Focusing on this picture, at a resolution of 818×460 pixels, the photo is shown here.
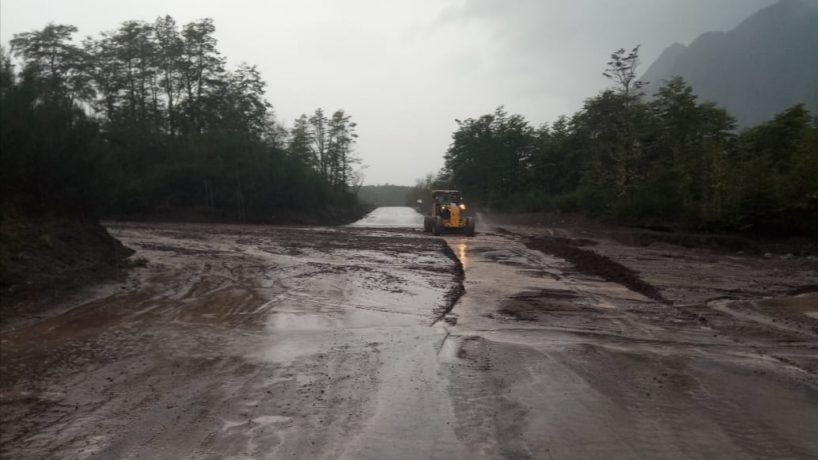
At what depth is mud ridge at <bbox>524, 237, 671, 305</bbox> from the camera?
47.9 feet

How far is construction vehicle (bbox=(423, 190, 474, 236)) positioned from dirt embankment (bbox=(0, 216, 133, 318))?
18.6m

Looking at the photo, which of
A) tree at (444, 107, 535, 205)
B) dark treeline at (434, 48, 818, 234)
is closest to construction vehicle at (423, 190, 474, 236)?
dark treeline at (434, 48, 818, 234)

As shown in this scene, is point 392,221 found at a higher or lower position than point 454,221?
lower

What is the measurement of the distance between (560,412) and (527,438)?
86cm

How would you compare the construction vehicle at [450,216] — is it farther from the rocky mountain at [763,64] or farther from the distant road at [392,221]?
the rocky mountain at [763,64]

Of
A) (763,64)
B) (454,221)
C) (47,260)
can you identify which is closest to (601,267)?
(454,221)

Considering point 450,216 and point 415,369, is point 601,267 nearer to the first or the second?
point 415,369

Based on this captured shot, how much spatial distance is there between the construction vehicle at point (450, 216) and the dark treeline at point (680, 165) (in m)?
9.05

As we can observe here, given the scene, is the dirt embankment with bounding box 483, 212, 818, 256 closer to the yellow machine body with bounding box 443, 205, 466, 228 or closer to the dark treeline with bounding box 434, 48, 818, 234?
the dark treeline with bounding box 434, 48, 818, 234

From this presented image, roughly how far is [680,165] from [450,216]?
12.1m

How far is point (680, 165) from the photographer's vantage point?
98.1 feet

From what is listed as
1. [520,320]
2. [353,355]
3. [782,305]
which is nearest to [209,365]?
[353,355]

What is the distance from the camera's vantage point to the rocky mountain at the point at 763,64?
7100 centimetres

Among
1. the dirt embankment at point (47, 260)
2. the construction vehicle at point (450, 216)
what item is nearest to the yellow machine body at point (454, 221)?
the construction vehicle at point (450, 216)
